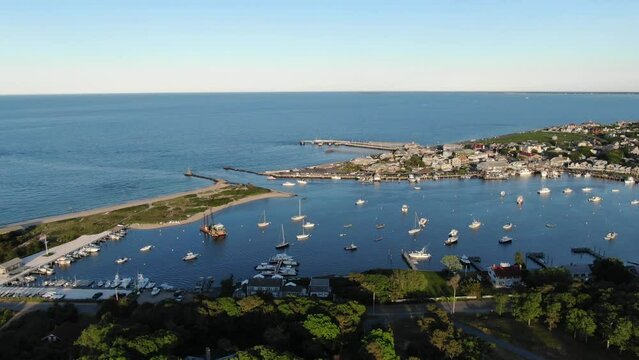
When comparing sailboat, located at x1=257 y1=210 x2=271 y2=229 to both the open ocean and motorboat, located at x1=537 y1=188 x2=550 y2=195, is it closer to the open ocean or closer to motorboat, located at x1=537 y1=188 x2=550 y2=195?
the open ocean

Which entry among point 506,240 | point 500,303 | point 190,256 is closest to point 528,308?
point 500,303

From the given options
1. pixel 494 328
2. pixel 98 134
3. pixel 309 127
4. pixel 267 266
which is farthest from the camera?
pixel 309 127

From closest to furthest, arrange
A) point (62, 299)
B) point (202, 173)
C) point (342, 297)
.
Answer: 1. point (342, 297)
2. point (62, 299)
3. point (202, 173)

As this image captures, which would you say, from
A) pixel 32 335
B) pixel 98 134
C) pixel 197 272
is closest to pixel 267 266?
pixel 197 272

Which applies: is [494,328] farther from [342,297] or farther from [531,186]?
[531,186]

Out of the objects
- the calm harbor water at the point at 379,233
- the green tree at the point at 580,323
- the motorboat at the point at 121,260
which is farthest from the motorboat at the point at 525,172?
the motorboat at the point at 121,260

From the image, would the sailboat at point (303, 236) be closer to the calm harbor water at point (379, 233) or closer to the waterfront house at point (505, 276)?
the calm harbor water at point (379, 233)

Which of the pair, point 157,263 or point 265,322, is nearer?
Answer: point 265,322
